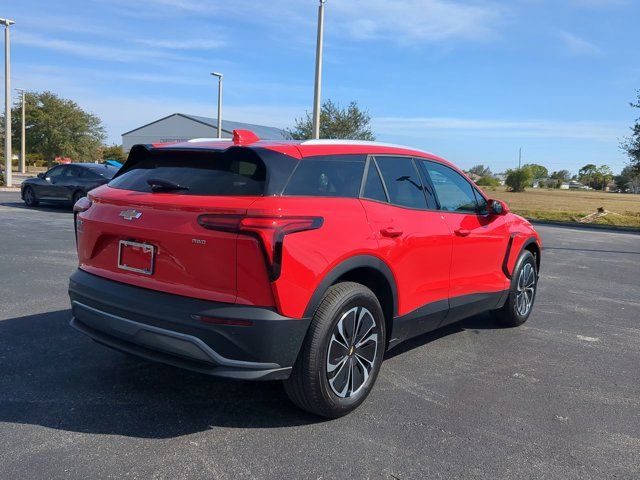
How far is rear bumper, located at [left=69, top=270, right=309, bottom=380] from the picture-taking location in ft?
9.94

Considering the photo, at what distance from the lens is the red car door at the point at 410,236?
3818mm

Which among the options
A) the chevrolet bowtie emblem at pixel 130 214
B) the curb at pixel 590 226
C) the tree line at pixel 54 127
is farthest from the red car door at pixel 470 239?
the tree line at pixel 54 127

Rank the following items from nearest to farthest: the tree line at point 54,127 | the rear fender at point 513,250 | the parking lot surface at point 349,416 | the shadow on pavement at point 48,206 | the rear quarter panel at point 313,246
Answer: the parking lot surface at point 349,416 < the rear quarter panel at point 313,246 < the rear fender at point 513,250 < the shadow on pavement at point 48,206 < the tree line at point 54,127

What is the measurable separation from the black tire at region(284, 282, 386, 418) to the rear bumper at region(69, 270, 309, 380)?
0.35 feet

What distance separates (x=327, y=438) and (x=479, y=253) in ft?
7.87

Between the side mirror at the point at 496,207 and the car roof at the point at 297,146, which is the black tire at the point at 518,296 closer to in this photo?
the side mirror at the point at 496,207

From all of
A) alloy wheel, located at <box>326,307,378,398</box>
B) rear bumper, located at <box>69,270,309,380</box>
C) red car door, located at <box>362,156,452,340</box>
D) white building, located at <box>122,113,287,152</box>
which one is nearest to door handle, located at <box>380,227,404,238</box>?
red car door, located at <box>362,156,452,340</box>

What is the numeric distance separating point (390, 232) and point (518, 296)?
2582 mm

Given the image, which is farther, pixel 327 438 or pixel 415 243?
pixel 415 243

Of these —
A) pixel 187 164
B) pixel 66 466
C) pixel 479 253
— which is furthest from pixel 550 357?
pixel 66 466

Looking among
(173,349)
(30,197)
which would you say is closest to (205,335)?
(173,349)

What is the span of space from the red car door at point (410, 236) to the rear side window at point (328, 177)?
0.11 metres

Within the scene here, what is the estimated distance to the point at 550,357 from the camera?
16.2ft

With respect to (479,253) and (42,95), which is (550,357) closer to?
(479,253)
